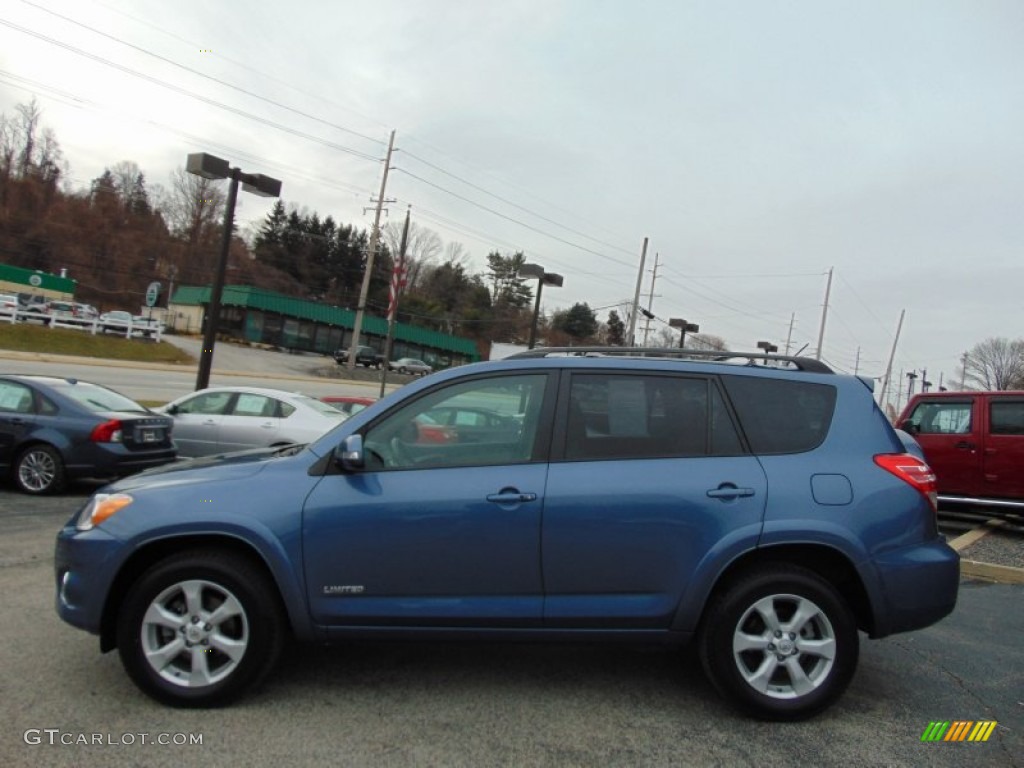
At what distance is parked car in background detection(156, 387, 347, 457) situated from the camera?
10.8 metres

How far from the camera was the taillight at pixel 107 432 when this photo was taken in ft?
28.0

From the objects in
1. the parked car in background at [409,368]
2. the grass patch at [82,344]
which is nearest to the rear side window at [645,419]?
the grass patch at [82,344]

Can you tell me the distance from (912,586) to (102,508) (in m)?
4.01

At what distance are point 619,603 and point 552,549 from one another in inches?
16.8

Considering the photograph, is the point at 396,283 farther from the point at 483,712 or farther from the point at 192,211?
the point at 192,211

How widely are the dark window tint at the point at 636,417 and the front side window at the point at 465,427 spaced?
0.21m

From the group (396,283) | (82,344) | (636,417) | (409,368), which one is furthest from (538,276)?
(409,368)

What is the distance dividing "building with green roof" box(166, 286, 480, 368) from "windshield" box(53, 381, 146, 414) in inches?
2117

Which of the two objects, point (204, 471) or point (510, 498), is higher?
point (510, 498)

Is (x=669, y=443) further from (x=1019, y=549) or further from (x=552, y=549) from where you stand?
(x=1019, y=549)

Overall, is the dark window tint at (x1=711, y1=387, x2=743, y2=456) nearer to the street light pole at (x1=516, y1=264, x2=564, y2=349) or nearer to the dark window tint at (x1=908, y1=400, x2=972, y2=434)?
the dark window tint at (x1=908, y1=400, x2=972, y2=434)

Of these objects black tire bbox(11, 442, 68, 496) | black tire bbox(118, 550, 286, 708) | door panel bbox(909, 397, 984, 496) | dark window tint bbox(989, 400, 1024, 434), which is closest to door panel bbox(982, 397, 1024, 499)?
dark window tint bbox(989, 400, 1024, 434)

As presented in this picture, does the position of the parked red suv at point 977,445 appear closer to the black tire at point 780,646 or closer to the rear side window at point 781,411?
the rear side window at point 781,411
